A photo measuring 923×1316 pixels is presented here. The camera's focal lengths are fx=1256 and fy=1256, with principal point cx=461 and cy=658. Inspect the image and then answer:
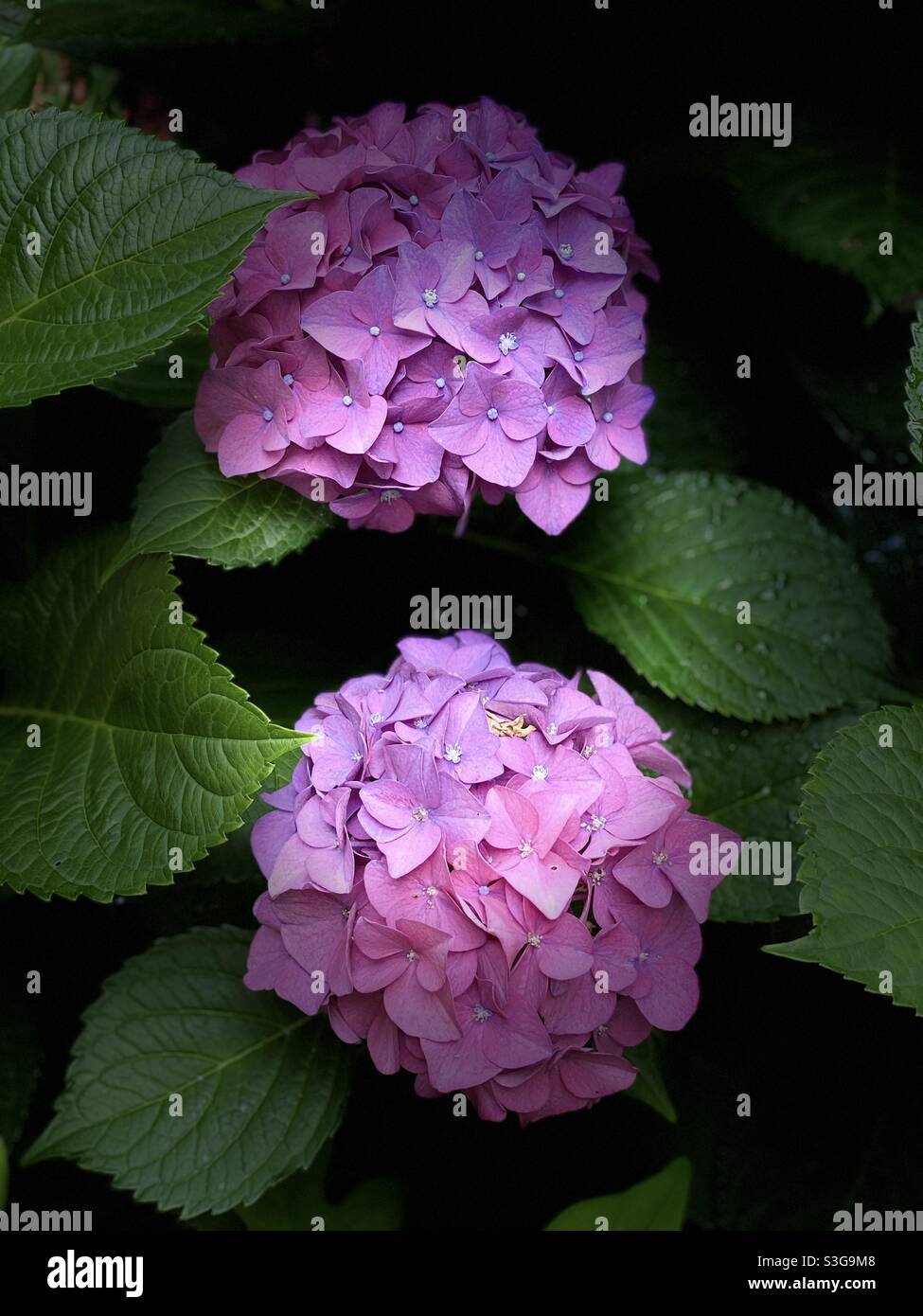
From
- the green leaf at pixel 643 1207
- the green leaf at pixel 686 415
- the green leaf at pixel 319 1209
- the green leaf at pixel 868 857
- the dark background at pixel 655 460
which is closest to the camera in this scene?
the green leaf at pixel 868 857

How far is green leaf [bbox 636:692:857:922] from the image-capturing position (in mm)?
1056

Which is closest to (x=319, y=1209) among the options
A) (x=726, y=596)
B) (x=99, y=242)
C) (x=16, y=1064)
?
(x=16, y=1064)

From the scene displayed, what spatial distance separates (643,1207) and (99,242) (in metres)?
0.75

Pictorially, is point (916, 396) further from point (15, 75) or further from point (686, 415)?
point (15, 75)

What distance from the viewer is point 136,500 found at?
948 millimetres

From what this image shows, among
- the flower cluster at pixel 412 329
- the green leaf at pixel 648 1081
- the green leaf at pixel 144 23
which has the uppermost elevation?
the green leaf at pixel 144 23

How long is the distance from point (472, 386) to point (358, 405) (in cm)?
8

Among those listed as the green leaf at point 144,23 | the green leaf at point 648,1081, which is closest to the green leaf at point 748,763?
the green leaf at point 648,1081

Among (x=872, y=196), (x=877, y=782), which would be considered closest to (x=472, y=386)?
(x=877, y=782)

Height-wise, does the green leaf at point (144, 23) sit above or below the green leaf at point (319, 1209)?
above

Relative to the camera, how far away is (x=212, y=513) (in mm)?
923

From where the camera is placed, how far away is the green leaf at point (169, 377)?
40.1 inches

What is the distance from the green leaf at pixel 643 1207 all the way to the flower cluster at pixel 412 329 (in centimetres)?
50

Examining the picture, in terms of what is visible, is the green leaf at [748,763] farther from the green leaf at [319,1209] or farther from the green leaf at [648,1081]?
the green leaf at [319,1209]
